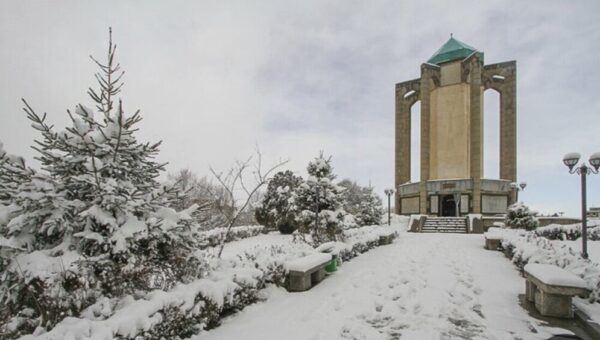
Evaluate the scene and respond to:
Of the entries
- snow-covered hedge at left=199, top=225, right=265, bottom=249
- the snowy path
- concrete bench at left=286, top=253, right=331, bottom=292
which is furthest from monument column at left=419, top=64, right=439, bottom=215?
concrete bench at left=286, top=253, right=331, bottom=292

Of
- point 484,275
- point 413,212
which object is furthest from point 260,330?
point 413,212

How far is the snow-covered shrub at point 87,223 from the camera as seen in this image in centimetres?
300

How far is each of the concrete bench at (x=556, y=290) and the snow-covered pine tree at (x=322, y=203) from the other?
6.45m

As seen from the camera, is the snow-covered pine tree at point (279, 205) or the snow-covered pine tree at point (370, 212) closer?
the snow-covered pine tree at point (279, 205)

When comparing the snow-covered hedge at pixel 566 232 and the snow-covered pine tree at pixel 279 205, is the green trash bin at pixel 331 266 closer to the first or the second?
the snow-covered pine tree at pixel 279 205

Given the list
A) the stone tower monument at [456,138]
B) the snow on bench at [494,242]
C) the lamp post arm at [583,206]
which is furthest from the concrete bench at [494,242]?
the stone tower monument at [456,138]

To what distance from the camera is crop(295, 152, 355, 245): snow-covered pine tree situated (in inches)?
428

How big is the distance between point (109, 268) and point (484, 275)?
7298 millimetres

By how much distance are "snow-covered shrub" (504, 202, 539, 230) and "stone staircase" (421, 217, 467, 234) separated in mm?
4461

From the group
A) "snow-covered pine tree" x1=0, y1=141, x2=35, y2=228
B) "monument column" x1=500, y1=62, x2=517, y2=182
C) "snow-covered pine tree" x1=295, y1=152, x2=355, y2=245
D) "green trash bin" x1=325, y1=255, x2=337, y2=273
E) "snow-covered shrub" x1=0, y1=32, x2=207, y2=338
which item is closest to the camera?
"snow-covered shrub" x1=0, y1=32, x2=207, y2=338

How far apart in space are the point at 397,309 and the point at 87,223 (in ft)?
14.0

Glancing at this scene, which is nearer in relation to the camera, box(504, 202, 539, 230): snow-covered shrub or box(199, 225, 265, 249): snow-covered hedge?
box(199, 225, 265, 249): snow-covered hedge

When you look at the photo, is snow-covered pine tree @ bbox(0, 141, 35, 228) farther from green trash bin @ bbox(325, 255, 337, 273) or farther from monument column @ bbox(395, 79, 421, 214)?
monument column @ bbox(395, 79, 421, 214)

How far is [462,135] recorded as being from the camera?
28219 millimetres
